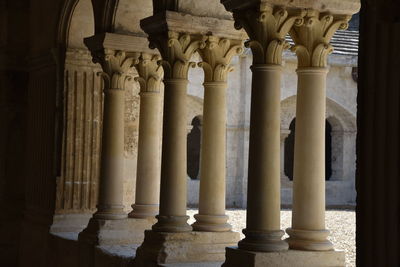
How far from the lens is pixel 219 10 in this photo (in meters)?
6.20

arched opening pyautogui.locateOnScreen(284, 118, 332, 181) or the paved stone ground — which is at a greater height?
arched opening pyautogui.locateOnScreen(284, 118, 332, 181)

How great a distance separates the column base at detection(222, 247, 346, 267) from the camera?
15.3 ft

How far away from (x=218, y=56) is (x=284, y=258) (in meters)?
2.06

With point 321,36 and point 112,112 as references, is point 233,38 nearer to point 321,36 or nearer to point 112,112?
point 321,36

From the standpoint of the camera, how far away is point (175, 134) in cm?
605

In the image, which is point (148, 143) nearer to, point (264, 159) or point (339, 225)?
point (264, 159)

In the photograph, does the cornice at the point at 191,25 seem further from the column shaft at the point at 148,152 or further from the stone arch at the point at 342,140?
the stone arch at the point at 342,140

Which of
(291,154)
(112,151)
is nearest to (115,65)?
(112,151)

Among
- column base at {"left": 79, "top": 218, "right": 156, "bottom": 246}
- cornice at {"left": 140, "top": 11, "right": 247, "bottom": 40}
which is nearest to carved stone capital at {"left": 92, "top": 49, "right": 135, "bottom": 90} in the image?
cornice at {"left": 140, "top": 11, "right": 247, "bottom": 40}

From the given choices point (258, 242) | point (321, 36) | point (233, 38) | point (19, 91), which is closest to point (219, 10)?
point (233, 38)

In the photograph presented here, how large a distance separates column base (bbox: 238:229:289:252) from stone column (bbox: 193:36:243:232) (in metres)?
1.28

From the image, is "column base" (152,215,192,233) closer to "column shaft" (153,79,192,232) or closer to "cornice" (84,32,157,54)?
"column shaft" (153,79,192,232)

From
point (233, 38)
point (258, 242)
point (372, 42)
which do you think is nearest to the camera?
point (372, 42)

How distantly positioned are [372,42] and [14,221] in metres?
7.26
